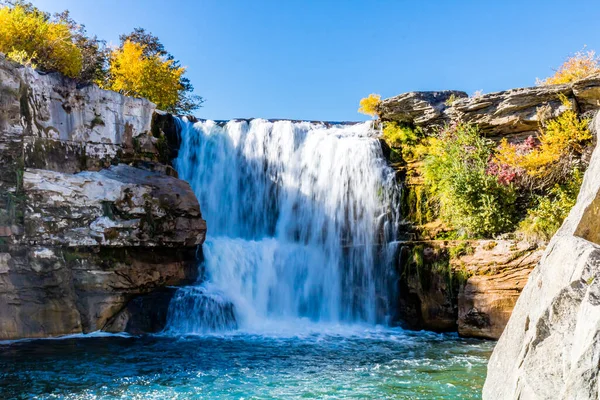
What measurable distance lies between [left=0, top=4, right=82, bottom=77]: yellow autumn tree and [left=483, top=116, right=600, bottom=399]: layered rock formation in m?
18.1

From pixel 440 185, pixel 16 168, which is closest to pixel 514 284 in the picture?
pixel 440 185

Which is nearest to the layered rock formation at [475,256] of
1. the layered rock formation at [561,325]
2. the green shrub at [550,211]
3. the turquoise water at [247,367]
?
the green shrub at [550,211]

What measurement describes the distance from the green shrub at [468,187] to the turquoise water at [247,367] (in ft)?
11.1

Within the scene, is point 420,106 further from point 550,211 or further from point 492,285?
point 492,285

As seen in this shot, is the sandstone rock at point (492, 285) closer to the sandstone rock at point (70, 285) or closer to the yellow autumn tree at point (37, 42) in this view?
the sandstone rock at point (70, 285)

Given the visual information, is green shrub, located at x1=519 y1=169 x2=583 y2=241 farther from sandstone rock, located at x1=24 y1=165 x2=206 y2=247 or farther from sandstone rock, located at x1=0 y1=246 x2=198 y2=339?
sandstone rock, located at x1=0 y1=246 x2=198 y2=339

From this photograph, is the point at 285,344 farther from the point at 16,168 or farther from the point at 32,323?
the point at 16,168

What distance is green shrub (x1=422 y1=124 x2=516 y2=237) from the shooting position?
14.0 m

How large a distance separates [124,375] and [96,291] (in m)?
4.46

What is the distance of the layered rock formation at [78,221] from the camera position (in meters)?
12.0

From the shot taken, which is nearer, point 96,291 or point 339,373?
point 339,373

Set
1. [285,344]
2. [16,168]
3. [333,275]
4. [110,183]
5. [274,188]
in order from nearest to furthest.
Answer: [285,344]
[16,168]
[110,183]
[333,275]
[274,188]

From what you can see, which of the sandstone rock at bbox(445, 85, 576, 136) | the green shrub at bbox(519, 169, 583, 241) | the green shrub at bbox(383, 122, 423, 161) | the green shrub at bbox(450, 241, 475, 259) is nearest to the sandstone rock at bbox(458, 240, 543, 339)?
the green shrub at bbox(450, 241, 475, 259)

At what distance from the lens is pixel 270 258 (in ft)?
50.0
